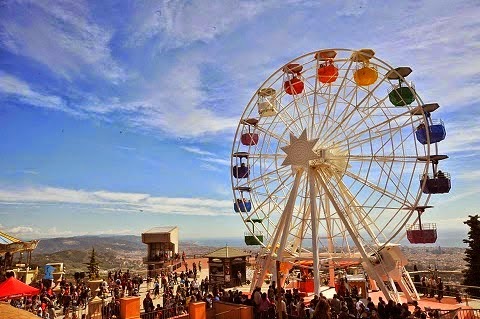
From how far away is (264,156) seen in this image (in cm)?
2400

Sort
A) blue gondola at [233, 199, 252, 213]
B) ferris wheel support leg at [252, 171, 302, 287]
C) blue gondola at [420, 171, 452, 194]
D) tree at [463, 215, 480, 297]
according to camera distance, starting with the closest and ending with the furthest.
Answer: blue gondola at [420, 171, 452, 194], ferris wheel support leg at [252, 171, 302, 287], blue gondola at [233, 199, 252, 213], tree at [463, 215, 480, 297]

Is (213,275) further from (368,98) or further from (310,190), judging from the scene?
(368,98)

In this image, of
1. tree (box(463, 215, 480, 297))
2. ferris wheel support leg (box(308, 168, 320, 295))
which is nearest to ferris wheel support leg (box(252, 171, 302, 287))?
ferris wheel support leg (box(308, 168, 320, 295))

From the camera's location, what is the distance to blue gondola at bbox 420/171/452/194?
17016mm

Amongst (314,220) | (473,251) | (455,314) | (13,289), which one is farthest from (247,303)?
(473,251)

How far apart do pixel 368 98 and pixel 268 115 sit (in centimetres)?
670

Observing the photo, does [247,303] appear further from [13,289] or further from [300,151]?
[13,289]

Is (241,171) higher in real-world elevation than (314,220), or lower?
higher

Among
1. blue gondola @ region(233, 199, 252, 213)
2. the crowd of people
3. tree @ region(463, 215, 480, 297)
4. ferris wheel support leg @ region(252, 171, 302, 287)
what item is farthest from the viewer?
tree @ region(463, 215, 480, 297)

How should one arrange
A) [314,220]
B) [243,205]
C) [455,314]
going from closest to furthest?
[455,314], [314,220], [243,205]

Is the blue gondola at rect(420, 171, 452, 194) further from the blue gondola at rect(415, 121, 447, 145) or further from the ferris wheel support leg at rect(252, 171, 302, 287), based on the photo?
the ferris wheel support leg at rect(252, 171, 302, 287)

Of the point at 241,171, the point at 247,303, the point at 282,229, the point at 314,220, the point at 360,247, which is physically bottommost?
the point at 247,303

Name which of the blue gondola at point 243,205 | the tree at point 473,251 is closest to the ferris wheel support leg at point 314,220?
the blue gondola at point 243,205

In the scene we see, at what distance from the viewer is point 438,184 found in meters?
17.0
